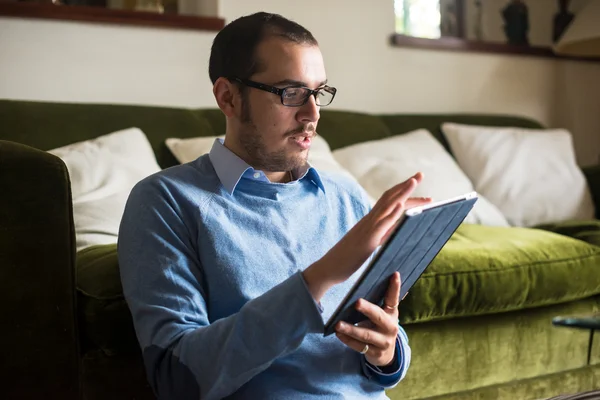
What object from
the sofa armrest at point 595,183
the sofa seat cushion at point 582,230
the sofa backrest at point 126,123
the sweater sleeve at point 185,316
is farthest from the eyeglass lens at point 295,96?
the sofa armrest at point 595,183

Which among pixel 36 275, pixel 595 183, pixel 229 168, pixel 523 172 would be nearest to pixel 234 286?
pixel 229 168

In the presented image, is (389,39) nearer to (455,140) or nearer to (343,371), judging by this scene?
(455,140)

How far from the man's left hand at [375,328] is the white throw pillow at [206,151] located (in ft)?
3.31

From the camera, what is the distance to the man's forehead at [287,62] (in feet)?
3.65

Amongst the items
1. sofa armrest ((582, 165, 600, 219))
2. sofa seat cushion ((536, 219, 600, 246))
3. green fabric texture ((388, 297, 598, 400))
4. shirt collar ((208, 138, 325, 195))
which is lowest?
green fabric texture ((388, 297, 598, 400))

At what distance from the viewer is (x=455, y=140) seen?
2805mm

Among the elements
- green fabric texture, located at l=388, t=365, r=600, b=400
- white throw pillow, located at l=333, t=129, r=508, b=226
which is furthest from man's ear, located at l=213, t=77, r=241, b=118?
white throw pillow, located at l=333, t=129, r=508, b=226

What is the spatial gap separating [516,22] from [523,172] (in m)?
1.02

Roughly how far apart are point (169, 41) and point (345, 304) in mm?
1827

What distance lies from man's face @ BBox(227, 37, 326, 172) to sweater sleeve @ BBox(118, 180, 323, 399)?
0.17 m

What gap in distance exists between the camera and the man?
91 cm

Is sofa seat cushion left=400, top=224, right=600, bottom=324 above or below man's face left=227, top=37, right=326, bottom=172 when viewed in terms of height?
below

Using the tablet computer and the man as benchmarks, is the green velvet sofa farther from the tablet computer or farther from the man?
the tablet computer

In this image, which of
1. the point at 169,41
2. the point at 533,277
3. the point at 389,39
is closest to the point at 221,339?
the point at 533,277
